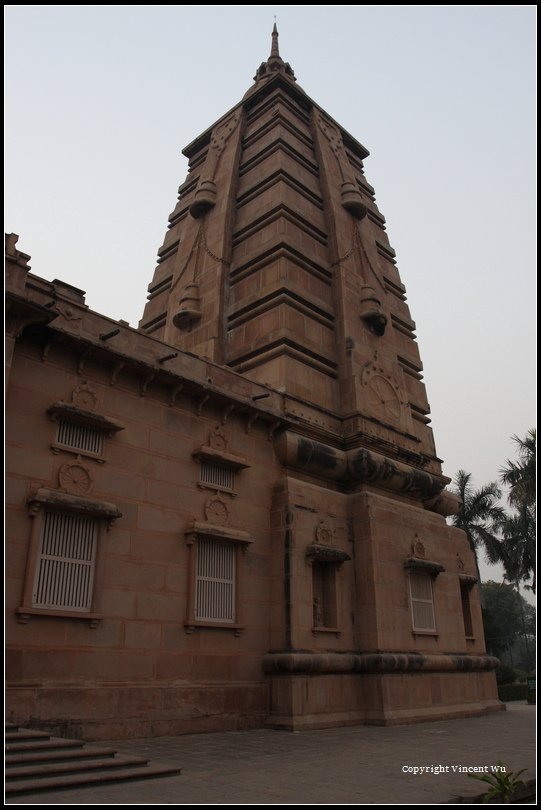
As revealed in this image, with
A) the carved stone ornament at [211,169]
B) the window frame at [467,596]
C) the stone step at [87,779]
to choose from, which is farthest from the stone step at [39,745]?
the carved stone ornament at [211,169]

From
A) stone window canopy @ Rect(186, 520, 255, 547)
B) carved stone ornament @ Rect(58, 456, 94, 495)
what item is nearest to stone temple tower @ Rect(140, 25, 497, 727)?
stone window canopy @ Rect(186, 520, 255, 547)

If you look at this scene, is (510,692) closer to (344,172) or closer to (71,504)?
(344,172)

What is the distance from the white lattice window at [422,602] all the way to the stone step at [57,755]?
11.4m

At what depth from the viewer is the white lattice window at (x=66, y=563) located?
1192 centimetres

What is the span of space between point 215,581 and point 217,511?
1696mm

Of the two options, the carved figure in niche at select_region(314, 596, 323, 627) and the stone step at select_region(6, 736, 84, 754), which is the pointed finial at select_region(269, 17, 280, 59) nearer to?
the carved figure in niche at select_region(314, 596, 323, 627)

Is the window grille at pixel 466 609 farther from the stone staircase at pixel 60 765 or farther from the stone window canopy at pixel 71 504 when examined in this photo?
the stone staircase at pixel 60 765

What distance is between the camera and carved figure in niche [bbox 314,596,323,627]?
658 inches

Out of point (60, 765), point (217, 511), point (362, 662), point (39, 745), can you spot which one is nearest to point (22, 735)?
point (39, 745)

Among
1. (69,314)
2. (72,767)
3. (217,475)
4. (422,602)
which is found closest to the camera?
(72,767)

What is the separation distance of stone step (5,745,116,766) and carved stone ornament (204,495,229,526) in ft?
22.2

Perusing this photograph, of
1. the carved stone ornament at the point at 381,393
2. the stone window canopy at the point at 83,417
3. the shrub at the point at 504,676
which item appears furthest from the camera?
the shrub at the point at 504,676

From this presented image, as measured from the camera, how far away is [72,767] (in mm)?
8109

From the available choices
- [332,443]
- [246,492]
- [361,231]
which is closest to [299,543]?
[246,492]
